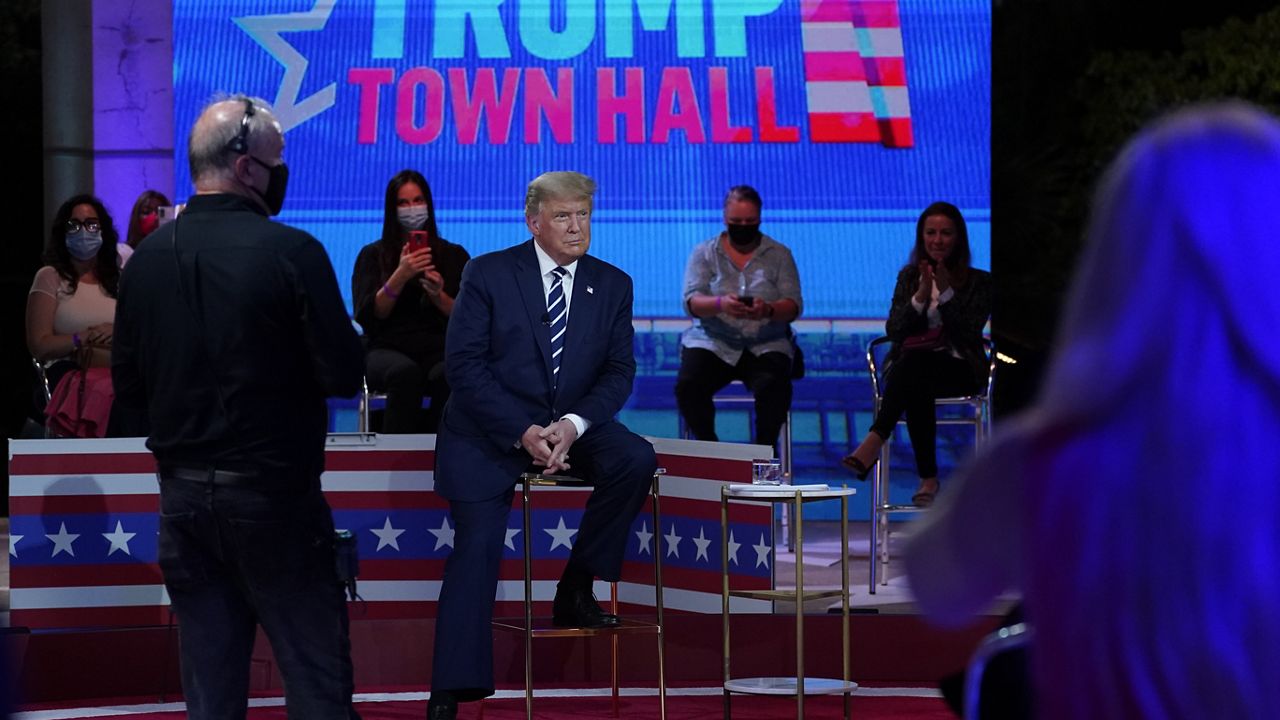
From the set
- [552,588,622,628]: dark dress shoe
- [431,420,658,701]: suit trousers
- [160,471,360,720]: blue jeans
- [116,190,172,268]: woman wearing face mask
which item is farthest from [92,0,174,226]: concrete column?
[160,471,360,720]: blue jeans

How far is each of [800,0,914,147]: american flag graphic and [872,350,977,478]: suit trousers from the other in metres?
1.99

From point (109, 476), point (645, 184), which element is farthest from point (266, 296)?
point (645, 184)

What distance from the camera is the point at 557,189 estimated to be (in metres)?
4.84

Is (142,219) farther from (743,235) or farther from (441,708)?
(441,708)

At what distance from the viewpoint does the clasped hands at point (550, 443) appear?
15.2 feet

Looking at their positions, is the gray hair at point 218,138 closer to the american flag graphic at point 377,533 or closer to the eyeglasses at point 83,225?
the american flag graphic at point 377,533

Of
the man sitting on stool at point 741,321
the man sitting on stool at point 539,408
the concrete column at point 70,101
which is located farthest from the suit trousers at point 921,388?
the concrete column at point 70,101

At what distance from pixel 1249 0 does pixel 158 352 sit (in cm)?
1508

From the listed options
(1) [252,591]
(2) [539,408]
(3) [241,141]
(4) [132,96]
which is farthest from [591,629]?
(4) [132,96]

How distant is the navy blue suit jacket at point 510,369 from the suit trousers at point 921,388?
6.20ft

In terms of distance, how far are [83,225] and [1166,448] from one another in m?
5.78

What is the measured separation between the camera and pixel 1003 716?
1.38m

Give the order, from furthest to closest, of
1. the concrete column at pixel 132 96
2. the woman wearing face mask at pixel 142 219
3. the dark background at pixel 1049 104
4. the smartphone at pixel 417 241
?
the dark background at pixel 1049 104
the concrete column at pixel 132 96
the woman wearing face mask at pixel 142 219
the smartphone at pixel 417 241

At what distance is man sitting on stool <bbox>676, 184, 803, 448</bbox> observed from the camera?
6.91m
